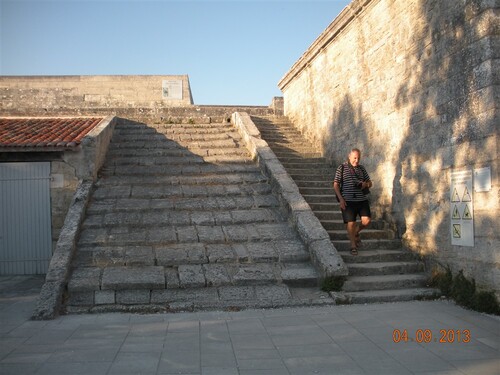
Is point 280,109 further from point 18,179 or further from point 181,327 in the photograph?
point 181,327

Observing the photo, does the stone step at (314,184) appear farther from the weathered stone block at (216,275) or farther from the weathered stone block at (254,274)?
the weathered stone block at (216,275)

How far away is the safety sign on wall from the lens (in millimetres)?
5434

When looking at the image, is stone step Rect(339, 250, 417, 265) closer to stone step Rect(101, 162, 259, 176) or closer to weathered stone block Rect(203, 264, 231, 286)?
weathered stone block Rect(203, 264, 231, 286)

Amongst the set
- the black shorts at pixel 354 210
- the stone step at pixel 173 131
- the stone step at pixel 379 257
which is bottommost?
the stone step at pixel 379 257

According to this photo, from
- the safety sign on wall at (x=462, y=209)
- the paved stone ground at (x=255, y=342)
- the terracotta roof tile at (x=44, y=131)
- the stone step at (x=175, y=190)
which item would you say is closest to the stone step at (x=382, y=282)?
the paved stone ground at (x=255, y=342)

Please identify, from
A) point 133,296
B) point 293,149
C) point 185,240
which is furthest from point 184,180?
point 133,296

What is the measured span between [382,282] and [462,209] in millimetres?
1403

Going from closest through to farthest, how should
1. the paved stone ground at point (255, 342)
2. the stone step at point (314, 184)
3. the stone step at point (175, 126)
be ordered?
the paved stone ground at point (255, 342) → the stone step at point (314, 184) → the stone step at point (175, 126)

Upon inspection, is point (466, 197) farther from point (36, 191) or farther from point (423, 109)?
point (36, 191)

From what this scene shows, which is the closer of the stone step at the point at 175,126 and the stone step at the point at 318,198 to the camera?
the stone step at the point at 318,198

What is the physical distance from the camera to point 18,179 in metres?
8.45

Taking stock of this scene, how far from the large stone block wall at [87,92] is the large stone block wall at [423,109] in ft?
32.4

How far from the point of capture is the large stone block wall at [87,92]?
55.7 ft

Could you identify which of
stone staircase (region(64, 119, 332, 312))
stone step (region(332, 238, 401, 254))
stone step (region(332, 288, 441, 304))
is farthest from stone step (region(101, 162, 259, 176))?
stone step (region(332, 288, 441, 304))
